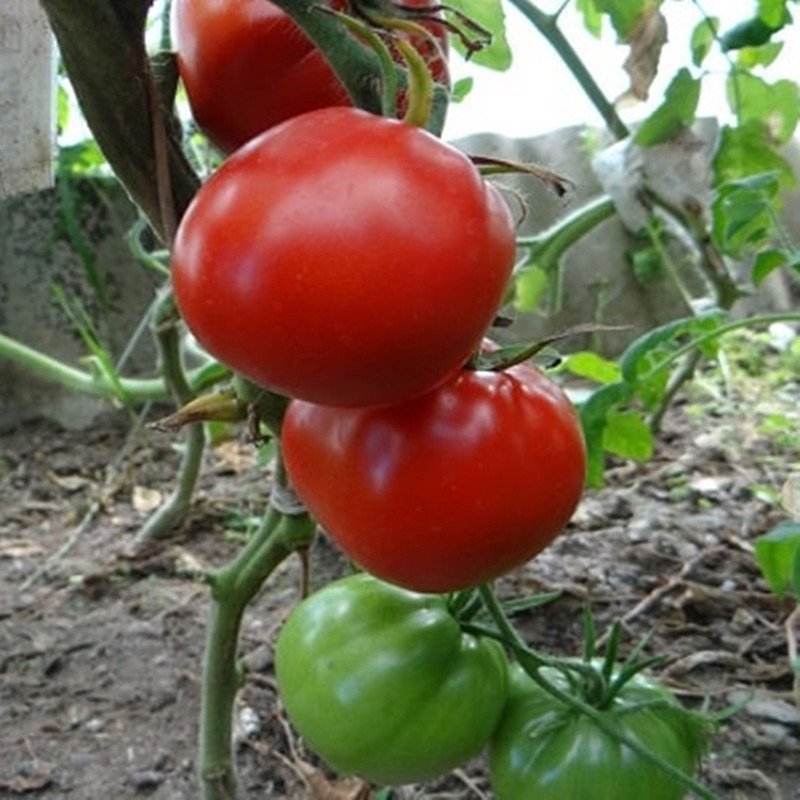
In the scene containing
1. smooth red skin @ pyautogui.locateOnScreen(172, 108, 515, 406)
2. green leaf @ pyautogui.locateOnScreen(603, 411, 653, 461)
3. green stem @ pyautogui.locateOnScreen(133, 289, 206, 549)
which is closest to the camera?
smooth red skin @ pyautogui.locateOnScreen(172, 108, 515, 406)

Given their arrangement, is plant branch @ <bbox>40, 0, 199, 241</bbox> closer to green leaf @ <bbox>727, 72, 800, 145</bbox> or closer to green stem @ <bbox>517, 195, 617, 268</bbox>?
green leaf @ <bbox>727, 72, 800, 145</bbox>

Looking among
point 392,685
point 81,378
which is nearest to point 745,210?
point 392,685

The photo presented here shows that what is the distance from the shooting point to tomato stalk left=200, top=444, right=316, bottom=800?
27.0 inches

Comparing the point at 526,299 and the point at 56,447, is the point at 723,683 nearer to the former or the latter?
the point at 526,299

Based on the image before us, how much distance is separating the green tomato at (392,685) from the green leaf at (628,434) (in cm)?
32

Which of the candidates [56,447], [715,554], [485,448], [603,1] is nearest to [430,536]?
[485,448]

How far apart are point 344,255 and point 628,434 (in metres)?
0.64

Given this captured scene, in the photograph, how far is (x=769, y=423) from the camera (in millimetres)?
1708

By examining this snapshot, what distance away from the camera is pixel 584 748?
0.66m

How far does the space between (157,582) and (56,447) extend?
0.63 meters

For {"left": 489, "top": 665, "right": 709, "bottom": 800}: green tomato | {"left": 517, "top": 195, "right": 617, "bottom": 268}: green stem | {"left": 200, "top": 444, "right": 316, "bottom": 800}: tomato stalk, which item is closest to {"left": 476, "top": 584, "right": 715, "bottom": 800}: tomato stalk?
{"left": 489, "top": 665, "right": 709, "bottom": 800}: green tomato

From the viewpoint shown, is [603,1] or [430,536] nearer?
[430,536]

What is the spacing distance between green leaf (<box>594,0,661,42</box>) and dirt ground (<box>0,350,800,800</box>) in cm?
50

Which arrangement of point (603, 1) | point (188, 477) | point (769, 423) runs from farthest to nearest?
point (769, 423) → point (188, 477) → point (603, 1)
